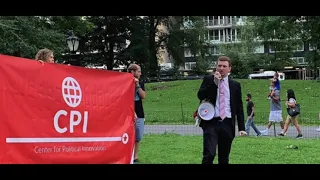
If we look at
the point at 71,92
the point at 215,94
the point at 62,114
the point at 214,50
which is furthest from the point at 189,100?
the point at 214,50

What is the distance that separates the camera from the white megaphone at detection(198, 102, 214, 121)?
550 centimetres

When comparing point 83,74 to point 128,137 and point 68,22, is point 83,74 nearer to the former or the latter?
point 128,137

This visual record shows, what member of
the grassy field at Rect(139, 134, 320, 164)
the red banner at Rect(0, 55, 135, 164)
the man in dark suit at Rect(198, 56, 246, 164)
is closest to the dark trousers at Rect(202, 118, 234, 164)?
the man in dark suit at Rect(198, 56, 246, 164)

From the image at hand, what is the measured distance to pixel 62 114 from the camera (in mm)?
4859

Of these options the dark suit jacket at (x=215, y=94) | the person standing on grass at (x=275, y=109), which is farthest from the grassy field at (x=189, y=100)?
the dark suit jacket at (x=215, y=94)

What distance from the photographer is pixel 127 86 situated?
5.91 meters

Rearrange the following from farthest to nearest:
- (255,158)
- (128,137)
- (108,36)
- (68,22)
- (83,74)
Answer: (108,36)
(68,22)
(255,158)
(128,137)
(83,74)

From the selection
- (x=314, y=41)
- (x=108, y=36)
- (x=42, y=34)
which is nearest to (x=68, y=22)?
(x=42, y=34)

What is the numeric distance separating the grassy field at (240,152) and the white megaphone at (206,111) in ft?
6.81

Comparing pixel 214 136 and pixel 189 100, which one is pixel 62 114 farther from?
pixel 189 100

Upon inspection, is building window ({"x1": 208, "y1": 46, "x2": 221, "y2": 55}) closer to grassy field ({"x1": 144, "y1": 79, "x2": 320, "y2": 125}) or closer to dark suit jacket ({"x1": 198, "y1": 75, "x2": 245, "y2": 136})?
grassy field ({"x1": 144, "y1": 79, "x2": 320, "y2": 125})

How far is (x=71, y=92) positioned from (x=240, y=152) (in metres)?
4.81

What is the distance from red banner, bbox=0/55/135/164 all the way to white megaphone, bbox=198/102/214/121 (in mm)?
1008
